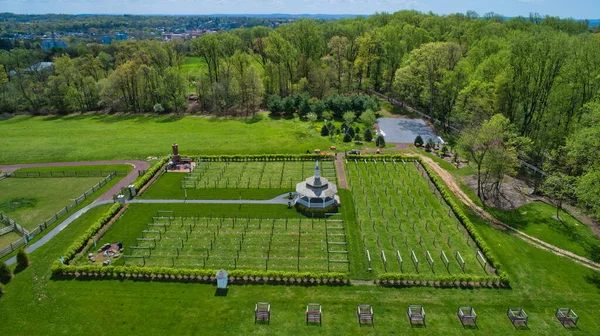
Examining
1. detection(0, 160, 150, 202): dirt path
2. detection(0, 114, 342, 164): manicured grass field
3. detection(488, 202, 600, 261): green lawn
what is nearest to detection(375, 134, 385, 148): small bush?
detection(0, 114, 342, 164): manicured grass field

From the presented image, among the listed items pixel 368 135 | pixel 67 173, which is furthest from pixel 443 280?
pixel 67 173

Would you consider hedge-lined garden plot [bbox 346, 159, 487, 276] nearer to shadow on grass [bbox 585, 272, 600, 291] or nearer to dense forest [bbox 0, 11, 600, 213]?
shadow on grass [bbox 585, 272, 600, 291]

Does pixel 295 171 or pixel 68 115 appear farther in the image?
pixel 68 115

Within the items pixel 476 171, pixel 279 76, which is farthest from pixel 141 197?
pixel 279 76

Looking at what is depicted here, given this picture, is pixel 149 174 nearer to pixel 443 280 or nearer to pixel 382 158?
pixel 382 158

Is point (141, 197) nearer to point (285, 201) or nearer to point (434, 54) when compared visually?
point (285, 201)

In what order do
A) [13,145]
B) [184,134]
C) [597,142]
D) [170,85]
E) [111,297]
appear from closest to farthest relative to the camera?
[111,297], [597,142], [13,145], [184,134], [170,85]

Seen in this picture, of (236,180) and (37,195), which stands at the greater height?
(236,180)
